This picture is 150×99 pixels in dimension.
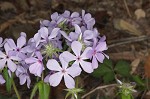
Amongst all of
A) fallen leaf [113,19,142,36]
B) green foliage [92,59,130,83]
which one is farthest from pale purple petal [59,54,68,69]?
fallen leaf [113,19,142,36]

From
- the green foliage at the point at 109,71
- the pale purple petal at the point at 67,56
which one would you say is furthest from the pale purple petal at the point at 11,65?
the green foliage at the point at 109,71

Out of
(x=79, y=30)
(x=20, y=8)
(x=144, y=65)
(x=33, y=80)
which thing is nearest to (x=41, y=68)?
(x=79, y=30)

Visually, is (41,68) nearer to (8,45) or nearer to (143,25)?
(8,45)

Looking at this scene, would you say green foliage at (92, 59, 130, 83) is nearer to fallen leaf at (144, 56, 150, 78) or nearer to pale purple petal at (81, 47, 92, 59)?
fallen leaf at (144, 56, 150, 78)

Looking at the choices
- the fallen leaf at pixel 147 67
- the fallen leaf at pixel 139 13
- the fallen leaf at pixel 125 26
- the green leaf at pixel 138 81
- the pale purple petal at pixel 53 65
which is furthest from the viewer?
the fallen leaf at pixel 139 13

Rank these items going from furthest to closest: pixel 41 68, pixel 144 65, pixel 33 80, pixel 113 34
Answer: pixel 113 34, pixel 144 65, pixel 33 80, pixel 41 68

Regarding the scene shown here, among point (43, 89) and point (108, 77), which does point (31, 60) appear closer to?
point (43, 89)

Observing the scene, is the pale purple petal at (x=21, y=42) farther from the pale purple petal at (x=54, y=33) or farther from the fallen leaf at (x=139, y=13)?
the fallen leaf at (x=139, y=13)
